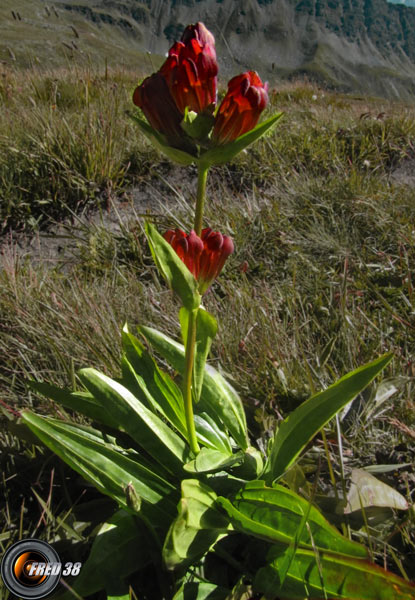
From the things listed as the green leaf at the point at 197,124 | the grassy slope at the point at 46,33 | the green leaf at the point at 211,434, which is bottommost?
the grassy slope at the point at 46,33

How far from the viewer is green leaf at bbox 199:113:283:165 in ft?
3.06

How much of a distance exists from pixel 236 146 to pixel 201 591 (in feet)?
3.66

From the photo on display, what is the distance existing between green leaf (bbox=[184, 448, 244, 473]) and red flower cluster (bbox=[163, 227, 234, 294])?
1.52 feet

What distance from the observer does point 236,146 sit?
963 mm

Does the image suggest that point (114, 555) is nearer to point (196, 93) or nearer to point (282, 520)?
point (282, 520)

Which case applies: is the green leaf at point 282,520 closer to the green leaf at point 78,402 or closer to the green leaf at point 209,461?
the green leaf at point 209,461

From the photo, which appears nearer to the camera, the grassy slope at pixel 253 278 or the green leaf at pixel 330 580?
the green leaf at pixel 330 580

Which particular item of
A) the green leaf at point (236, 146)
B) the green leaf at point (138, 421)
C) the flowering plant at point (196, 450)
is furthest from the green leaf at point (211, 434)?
the green leaf at point (236, 146)

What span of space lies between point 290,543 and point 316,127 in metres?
4.33

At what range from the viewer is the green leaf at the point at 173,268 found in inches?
34.6

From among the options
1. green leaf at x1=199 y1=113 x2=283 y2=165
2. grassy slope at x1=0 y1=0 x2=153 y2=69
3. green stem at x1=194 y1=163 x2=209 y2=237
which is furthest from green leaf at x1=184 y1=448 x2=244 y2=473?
grassy slope at x1=0 y1=0 x2=153 y2=69

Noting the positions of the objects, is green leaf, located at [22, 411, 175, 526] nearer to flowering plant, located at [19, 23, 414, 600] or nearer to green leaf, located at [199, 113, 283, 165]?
flowering plant, located at [19, 23, 414, 600]

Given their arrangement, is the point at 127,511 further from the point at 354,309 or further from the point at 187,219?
the point at 187,219

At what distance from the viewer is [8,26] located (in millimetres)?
96625
